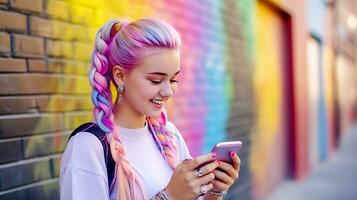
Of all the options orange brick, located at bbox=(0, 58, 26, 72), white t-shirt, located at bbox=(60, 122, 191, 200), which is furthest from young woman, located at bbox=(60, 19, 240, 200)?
orange brick, located at bbox=(0, 58, 26, 72)

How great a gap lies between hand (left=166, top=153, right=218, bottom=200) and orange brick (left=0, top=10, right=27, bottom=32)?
112 cm

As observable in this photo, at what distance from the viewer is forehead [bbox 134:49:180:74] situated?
1.74 metres

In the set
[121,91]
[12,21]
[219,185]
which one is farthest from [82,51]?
[219,185]

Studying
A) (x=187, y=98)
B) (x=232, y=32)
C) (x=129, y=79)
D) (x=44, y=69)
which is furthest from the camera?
(x=232, y=32)

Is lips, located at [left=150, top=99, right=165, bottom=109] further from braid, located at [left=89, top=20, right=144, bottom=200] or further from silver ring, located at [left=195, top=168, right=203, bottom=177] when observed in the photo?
silver ring, located at [left=195, top=168, right=203, bottom=177]

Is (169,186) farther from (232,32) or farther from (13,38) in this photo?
(232,32)

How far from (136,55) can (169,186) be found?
1.52 ft

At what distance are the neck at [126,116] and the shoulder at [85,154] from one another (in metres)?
0.19

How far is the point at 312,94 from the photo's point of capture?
1136cm

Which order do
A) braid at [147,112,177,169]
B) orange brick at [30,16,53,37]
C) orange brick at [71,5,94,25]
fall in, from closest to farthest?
braid at [147,112,177,169], orange brick at [30,16,53,37], orange brick at [71,5,94,25]

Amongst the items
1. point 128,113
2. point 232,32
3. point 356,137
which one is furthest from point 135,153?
point 356,137

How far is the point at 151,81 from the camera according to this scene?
177 centimetres

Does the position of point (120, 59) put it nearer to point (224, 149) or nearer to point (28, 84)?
point (224, 149)

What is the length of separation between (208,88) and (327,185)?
4705mm
